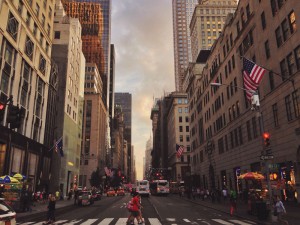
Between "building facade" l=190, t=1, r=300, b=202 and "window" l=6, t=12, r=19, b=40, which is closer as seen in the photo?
"building facade" l=190, t=1, r=300, b=202

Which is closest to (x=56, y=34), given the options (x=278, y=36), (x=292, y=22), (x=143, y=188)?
(x=143, y=188)

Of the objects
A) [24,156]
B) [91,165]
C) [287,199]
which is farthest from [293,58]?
[91,165]

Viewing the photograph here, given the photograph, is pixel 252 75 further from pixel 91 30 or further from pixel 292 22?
pixel 91 30

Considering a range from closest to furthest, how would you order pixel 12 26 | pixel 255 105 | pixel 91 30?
pixel 255 105 < pixel 12 26 < pixel 91 30

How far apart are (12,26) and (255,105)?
33.9 meters

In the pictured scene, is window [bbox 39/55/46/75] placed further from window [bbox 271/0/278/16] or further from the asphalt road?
window [bbox 271/0/278/16]

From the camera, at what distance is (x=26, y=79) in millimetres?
44156

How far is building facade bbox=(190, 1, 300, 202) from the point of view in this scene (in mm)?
28625

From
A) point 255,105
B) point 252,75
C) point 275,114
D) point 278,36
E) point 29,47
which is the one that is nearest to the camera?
point 255,105

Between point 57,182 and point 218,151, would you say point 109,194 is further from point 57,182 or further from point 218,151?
point 218,151

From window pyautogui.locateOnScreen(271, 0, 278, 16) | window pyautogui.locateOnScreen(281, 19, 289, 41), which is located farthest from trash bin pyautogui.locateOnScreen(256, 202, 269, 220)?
window pyautogui.locateOnScreen(271, 0, 278, 16)

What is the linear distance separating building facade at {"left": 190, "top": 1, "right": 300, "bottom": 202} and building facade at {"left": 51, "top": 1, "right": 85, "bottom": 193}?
32106mm

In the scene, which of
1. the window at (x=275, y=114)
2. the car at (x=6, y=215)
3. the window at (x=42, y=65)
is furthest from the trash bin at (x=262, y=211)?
the window at (x=42, y=65)

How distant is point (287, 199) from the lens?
30.4 meters
